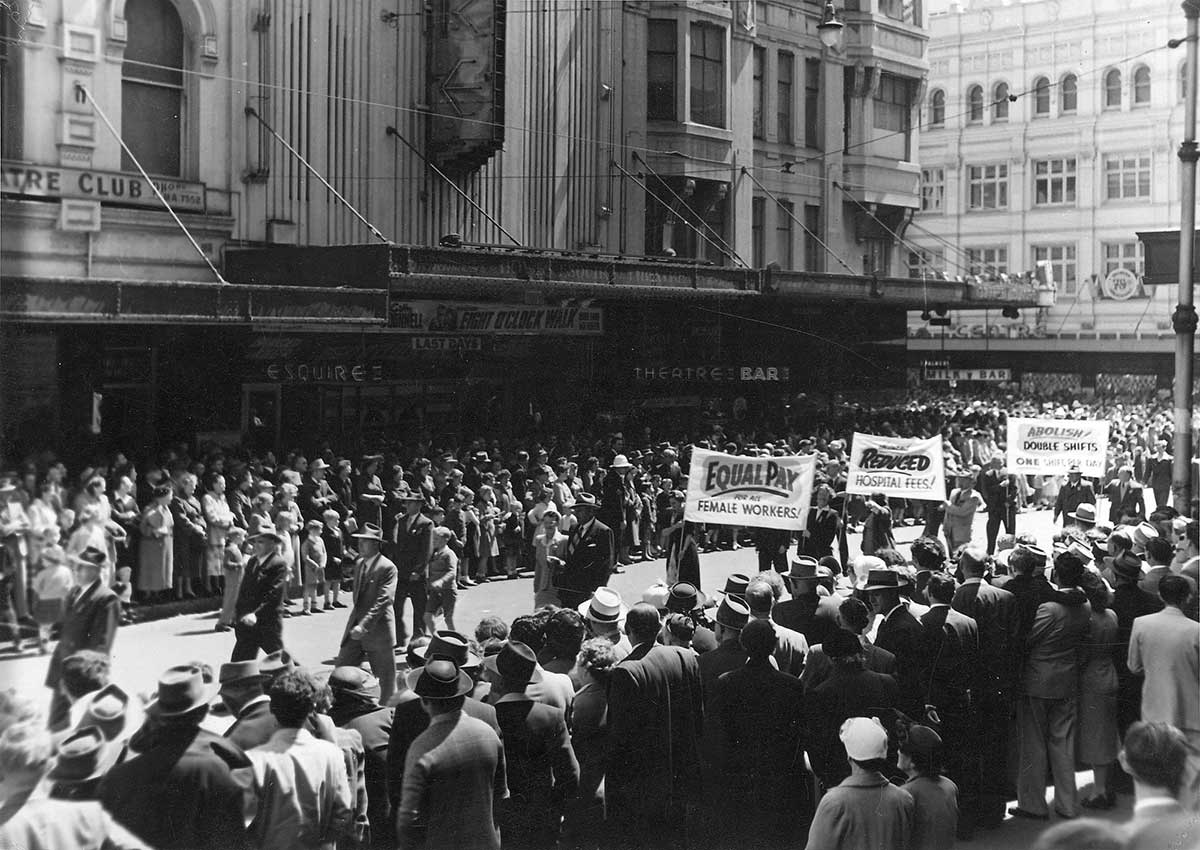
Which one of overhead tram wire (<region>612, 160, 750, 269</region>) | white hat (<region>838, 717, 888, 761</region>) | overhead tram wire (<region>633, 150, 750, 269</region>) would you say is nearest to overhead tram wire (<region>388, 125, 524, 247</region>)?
overhead tram wire (<region>612, 160, 750, 269</region>)

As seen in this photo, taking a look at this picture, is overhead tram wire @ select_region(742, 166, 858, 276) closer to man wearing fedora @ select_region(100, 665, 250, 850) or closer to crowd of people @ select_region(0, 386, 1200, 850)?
crowd of people @ select_region(0, 386, 1200, 850)

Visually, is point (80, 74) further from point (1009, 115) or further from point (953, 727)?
point (1009, 115)

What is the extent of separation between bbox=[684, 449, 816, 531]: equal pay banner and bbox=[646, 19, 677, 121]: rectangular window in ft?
53.4

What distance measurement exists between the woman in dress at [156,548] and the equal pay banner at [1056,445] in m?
11.4

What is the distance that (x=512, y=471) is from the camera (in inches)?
788

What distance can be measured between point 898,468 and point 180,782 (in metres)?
13.2

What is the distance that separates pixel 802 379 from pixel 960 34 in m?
20.3

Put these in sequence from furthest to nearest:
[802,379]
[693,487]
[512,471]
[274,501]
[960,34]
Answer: [960,34] → [802,379] → [512,471] → [274,501] → [693,487]

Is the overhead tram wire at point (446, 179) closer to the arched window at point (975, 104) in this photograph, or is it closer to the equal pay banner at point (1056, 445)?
the equal pay banner at point (1056, 445)

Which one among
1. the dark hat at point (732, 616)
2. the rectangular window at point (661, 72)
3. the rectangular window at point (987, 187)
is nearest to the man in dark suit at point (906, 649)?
the dark hat at point (732, 616)

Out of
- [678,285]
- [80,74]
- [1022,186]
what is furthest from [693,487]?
[1022,186]

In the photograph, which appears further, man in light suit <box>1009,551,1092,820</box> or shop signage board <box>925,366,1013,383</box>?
shop signage board <box>925,366,1013,383</box>

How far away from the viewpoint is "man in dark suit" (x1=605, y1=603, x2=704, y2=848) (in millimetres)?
6527

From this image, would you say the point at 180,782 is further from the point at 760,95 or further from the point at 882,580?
the point at 760,95
